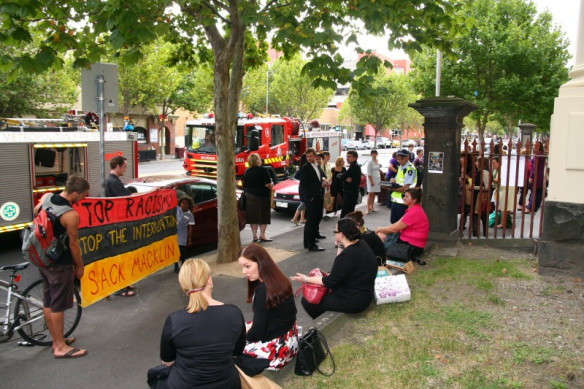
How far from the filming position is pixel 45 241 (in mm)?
5129

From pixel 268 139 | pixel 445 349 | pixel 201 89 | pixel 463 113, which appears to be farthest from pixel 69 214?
pixel 201 89

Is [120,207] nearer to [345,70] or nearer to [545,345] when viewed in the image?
[345,70]

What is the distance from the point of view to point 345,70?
7.86 m

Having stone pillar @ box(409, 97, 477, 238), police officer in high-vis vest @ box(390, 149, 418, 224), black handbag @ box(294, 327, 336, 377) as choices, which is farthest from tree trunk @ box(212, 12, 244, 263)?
black handbag @ box(294, 327, 336, 377)

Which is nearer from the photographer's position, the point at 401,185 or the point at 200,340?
the point at 200,340

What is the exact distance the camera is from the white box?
19.5 feet

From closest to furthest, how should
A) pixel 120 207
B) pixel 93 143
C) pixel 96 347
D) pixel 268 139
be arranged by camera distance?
pixel 96 347
pixel 120 207
pixel 93 143
pixel 268 139

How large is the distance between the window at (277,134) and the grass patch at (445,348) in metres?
14.4

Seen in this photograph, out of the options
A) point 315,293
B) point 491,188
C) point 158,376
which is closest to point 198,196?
point 315,293

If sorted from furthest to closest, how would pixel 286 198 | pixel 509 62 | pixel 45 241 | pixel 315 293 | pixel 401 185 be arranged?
pixel 509 62 < pixel 286 198 < pixel 401 185 < pixel 315 293 < pixel 45 241

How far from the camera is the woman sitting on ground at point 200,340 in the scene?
326 cm

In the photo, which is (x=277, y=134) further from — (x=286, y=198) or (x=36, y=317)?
(x=36, y=317)

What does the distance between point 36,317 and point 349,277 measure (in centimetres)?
349

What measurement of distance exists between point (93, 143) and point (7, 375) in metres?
7.25
